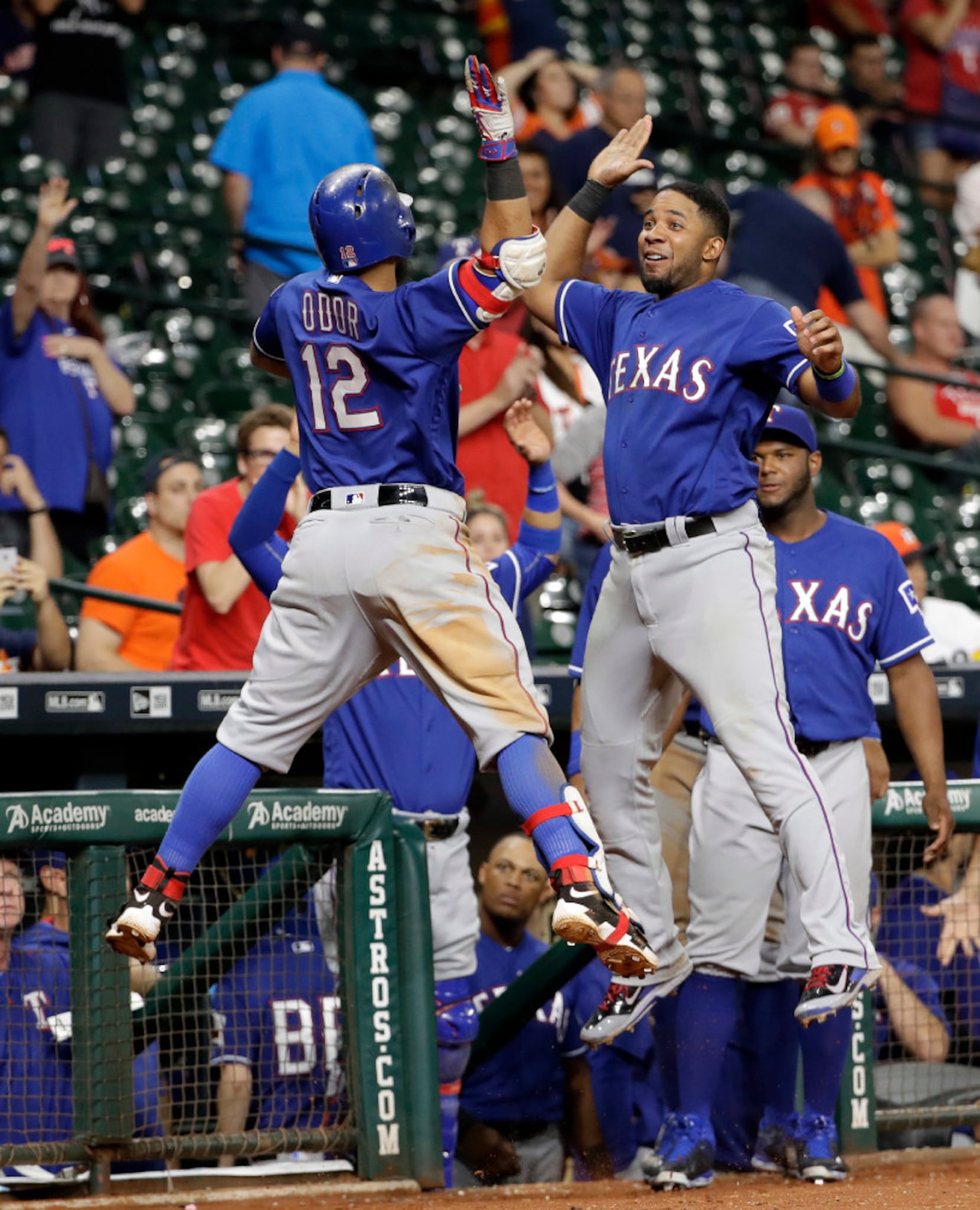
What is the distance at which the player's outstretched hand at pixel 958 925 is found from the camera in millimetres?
5258

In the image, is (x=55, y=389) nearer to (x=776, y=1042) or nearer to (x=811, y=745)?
(x=811, y=745)

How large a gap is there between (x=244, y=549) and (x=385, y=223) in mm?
1163

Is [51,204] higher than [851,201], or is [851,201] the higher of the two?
[851,201]

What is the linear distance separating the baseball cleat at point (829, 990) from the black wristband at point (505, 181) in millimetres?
1684

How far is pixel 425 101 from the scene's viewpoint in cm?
1070

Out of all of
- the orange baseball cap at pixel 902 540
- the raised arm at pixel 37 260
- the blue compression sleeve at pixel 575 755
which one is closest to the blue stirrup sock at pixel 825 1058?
the blue compression sleeve at pixel 575 755

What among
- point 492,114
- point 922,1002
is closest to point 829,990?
point 922,1002

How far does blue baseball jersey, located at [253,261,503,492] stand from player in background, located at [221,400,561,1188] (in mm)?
907

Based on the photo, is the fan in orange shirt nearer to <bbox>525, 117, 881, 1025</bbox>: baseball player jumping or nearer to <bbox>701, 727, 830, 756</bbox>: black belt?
<bbox>525, 117, 881, 1025</bbox>: baseball player jumping

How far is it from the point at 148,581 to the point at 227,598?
87 centimetres

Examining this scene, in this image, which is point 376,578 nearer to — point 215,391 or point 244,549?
point 244,549

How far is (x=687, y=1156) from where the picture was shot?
4332 millimetres

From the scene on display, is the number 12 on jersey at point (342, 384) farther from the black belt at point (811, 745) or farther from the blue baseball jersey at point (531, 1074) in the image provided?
the blue baseball jersey at point (531, 1074)

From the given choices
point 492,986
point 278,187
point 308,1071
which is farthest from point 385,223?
point 278,187
